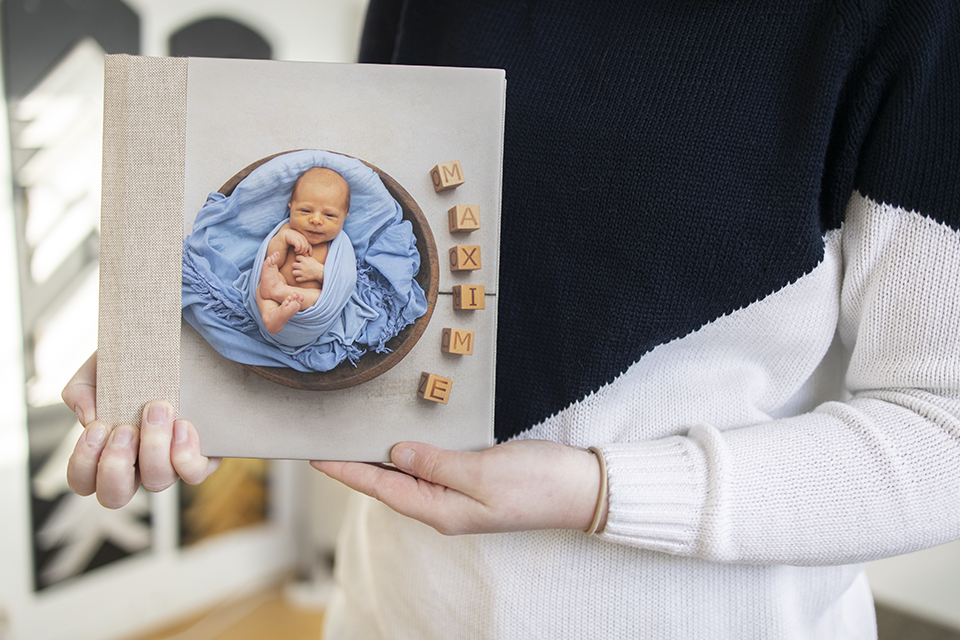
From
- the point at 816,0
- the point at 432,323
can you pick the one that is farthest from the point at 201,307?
the point at 816,0

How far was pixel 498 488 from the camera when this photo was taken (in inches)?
17.6

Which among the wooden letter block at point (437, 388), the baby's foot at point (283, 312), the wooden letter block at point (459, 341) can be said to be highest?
the baby's foot at point (283, 312)

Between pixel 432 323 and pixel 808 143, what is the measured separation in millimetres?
307

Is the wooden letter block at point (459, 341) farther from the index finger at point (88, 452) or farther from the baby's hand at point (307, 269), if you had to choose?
the index finger at point (88, 452)

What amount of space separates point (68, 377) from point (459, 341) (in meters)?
1.31

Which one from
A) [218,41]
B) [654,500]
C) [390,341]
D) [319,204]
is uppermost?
[218,41]

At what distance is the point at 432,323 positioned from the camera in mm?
479

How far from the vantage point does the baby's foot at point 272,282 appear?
18.2 inches

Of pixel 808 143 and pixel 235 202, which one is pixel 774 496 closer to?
pixel 808 143

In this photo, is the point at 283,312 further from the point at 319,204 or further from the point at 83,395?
the point at 83,395

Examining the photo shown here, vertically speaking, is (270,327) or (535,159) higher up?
(535,159)

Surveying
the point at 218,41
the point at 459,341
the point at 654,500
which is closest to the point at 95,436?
the point at 459,341

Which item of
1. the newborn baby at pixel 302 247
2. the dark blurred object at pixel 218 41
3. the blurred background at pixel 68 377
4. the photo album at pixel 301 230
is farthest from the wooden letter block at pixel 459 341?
the dark blurred object at pixel 218 41

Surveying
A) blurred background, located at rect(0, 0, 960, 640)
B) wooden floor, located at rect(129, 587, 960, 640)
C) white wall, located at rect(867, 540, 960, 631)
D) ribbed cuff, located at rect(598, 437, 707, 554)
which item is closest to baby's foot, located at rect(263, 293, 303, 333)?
ribbed cuff, located at rect(598, 437, 707, 554)
